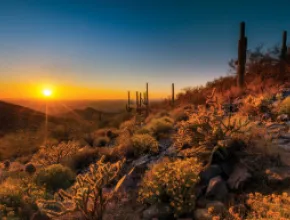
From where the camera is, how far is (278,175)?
4.13 metres

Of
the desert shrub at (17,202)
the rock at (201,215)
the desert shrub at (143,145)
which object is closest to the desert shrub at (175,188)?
the rock at (201,215)

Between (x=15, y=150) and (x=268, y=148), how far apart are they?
13.0m

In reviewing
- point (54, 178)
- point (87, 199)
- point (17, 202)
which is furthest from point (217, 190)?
point (54, 178)

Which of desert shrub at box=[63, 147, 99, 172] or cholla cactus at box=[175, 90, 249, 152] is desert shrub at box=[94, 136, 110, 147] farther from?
cholla cactus at box=[175, 90, 249, 152]

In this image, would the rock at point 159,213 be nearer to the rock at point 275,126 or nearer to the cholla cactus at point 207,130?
the cholla cactus at point 207,130

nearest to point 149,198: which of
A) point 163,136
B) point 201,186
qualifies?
point 201,186

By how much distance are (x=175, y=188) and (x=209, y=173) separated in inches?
36.8

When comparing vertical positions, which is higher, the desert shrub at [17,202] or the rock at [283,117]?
the rock at [283,117]

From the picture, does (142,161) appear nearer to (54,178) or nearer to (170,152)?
(170,152)

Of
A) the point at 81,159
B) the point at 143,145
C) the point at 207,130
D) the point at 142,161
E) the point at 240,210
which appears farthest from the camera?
the point at 81,159

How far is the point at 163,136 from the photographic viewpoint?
8.27 meters

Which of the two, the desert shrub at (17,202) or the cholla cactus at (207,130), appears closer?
the desert shrub at (17,202)

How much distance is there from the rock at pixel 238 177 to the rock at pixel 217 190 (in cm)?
15

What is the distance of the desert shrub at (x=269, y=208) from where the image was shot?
3.04 metres
